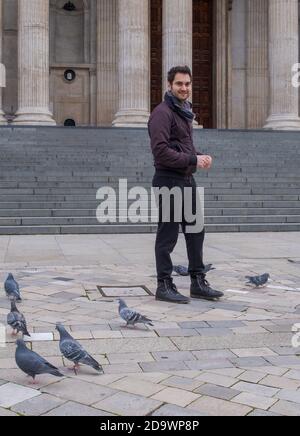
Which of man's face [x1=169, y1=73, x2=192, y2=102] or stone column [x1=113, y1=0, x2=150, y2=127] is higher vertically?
stone column [x1=113, y1=0, x2=150, y2=127]

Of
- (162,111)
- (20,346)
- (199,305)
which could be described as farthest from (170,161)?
(20,346)

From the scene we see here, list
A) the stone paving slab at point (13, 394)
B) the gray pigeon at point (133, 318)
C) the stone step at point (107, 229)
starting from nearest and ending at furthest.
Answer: the stone paving slab at point (13, 394) < the gray pigeon at point (133, 318) < the stone step at point (107, 229)

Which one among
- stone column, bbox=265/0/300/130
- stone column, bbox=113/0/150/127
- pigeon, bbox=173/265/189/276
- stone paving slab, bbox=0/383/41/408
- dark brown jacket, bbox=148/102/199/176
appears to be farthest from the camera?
stone column, bbox=265/0/300/130

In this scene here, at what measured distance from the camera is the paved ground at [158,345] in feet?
11.1

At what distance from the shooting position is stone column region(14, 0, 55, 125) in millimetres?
20656

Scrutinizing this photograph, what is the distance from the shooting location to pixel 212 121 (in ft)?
93.4

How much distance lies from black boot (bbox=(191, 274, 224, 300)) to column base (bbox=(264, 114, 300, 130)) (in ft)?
55.4

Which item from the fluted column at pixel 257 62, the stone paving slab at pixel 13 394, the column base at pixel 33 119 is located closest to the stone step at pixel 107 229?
the column base at pixel 33 119

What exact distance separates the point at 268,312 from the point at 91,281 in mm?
2267

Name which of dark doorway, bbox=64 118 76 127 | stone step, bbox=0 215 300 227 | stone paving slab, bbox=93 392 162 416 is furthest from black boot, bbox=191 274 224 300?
dark doorway, bbox=64 118 76 127

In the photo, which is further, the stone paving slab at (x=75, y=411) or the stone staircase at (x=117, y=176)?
the stone staircase at (x=117, y=176)

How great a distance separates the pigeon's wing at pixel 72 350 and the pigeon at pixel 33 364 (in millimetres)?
196

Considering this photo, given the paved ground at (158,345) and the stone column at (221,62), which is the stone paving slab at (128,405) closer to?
the paved ground at (158,345)

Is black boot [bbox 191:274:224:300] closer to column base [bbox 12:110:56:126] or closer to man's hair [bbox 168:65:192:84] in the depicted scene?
man's hair [bbox 168:65:192:84]
